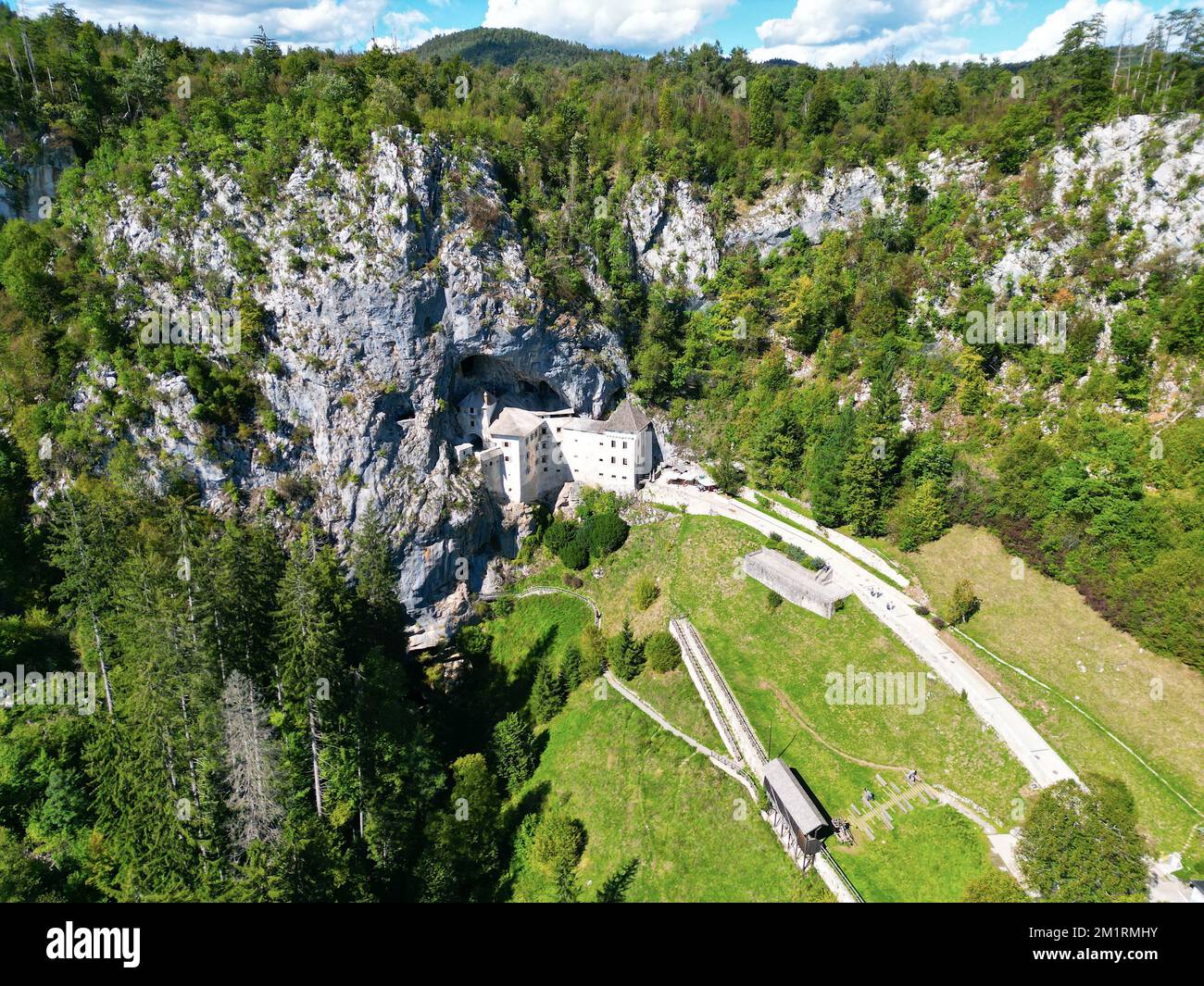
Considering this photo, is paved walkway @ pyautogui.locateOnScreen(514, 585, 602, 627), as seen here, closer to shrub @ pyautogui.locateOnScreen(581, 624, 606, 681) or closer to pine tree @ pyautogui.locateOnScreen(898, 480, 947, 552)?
shrub @ pyautogui.locateOnScreen(581, 624, 606, 681)

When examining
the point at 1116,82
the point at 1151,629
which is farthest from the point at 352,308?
the point at 1116,82

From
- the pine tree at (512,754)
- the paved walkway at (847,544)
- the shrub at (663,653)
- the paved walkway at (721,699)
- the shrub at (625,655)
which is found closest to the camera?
the paved walkway at (721,699)

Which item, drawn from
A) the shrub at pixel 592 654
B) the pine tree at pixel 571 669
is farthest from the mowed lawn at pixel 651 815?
the shrub at pixel 592 654

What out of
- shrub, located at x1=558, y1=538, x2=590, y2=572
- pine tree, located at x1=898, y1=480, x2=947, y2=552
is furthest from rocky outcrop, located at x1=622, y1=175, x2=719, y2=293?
pine tree, located at x1=898, y1=480, x2=947, y2=552

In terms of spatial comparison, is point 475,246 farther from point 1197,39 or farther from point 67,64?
point 1197,39

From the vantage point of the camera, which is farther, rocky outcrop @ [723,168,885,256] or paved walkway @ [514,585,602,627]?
rocky outcrop @ [723,168,885,256]

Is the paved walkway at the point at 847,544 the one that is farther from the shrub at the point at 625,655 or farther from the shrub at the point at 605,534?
the shrub at the point at 625,655

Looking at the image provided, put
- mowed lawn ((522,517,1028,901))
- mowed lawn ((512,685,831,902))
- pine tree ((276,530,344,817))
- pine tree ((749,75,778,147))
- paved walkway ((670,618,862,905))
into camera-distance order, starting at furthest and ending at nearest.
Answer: pine tree ((749,75,778,147)) < pine tree ((276,530,344,817)) < mowed lawn ((512,685,831,902)) < mowed lawn ((522,517,1028,901)) < paved walkway ((670,618,862,905))

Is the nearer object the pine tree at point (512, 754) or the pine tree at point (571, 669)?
the pine tree at point (512, 754)
